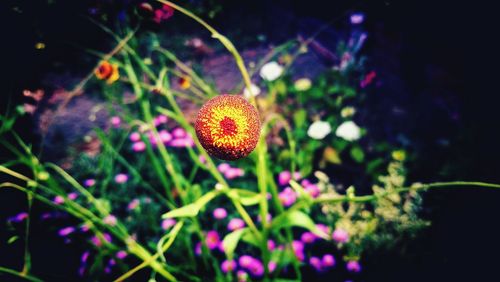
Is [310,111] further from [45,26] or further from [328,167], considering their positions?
[45,26]

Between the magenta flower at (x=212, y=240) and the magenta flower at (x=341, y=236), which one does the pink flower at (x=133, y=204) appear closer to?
the magenta flower at (x=212, y=240)

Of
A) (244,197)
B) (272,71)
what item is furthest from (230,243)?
(272,71)

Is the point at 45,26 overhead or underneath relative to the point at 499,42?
underneath

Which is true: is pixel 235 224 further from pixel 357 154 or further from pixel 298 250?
pixel 357 154

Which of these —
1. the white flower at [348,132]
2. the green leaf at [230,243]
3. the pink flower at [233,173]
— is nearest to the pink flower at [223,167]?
the pink flower at [233,173]

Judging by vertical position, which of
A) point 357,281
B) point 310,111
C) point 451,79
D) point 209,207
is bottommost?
point 357,281

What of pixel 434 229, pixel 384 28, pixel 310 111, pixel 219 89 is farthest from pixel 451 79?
pixel 219 89

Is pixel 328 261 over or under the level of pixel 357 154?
under
